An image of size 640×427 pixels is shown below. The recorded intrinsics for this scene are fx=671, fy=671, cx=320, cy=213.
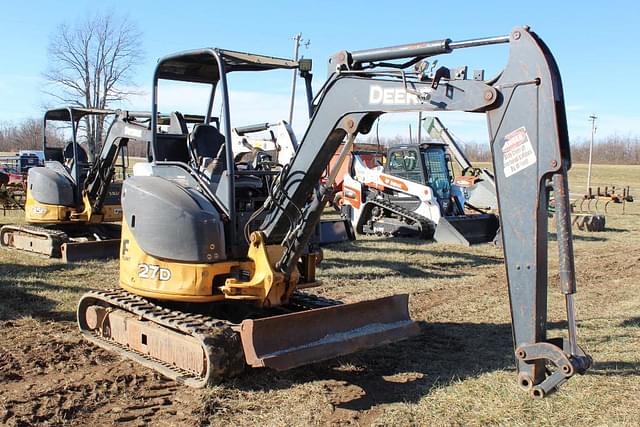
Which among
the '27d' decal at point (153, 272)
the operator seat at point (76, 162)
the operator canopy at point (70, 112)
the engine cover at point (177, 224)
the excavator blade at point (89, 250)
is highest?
the operator canopy at point (70, 112)

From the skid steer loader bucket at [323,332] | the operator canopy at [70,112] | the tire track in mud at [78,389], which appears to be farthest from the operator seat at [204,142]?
the operator canopy at [70,112]

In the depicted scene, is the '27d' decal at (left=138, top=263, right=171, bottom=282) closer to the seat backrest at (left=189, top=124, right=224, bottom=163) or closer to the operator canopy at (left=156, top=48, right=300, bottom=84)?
the seat backrest at (left=189, top=124, right=224, bottom=163)

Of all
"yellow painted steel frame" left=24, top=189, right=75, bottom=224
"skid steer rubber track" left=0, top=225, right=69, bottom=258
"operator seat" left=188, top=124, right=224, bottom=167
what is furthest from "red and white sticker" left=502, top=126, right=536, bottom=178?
"yellow painted steel frame" left=24, top=189, right=75, bottom=224

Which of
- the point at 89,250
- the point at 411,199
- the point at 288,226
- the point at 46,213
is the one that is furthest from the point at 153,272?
the point at 411,199

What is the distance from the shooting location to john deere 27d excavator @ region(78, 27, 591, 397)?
13.5 feet

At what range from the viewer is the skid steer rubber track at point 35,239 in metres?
12.2

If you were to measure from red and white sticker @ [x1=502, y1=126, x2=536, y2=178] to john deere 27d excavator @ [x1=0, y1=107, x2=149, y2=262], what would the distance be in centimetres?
904

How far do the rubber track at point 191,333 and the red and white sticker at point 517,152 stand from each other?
2.78 meters

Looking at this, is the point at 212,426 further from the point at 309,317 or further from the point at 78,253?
the point at 78,253

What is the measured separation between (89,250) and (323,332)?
7231 mm

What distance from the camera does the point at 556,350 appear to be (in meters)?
3.96

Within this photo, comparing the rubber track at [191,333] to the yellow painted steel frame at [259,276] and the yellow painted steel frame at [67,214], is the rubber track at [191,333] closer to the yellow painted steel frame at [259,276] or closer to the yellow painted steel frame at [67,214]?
the yellow painted steel frame at [259,276]

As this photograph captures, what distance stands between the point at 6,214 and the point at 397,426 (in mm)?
18227

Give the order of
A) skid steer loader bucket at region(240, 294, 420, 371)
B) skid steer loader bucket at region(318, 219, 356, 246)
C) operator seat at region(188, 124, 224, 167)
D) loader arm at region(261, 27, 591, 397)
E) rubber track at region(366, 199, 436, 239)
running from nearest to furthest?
loader arm at region(261, 27, 591, 397) → skid steer loader bucket at region(240, 294, 420, 371) → operator seat at region(188, 124, 224, 167) → skid steer loader bucket at region(318, 219, 356, 246) → rubber track at region(366, 199, 436, 239)
